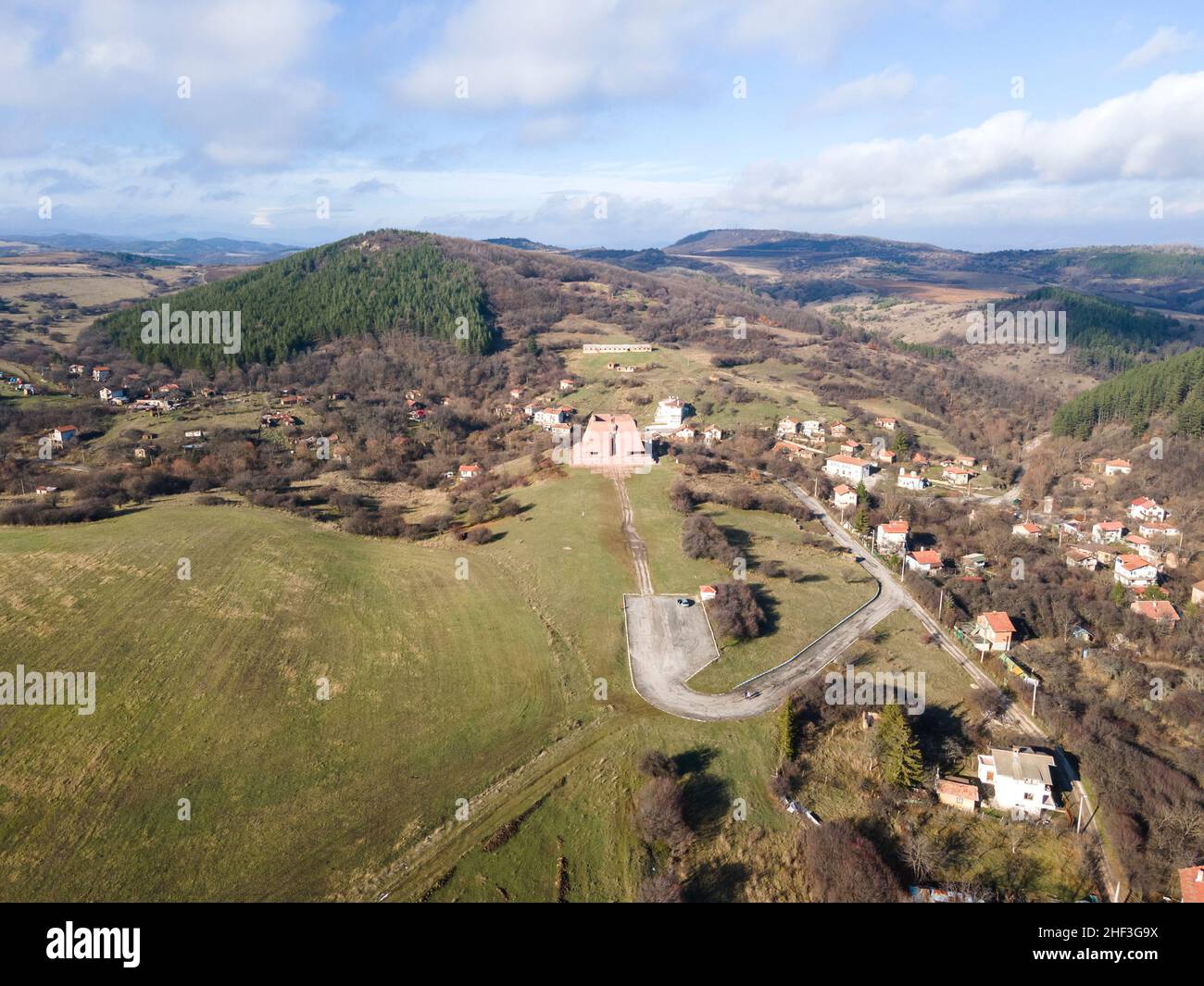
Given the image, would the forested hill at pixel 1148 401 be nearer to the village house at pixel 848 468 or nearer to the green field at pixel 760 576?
the village house at pixel 848 468

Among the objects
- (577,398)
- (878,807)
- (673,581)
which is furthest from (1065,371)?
(878,807)

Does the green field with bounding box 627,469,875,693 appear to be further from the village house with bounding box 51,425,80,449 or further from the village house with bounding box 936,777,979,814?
the village house with bounding box 51,425,80,449

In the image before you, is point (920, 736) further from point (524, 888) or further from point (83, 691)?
point (83, 691)

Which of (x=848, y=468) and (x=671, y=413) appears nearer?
(x=848, y=468)

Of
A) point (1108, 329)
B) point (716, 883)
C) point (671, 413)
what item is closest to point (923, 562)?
point (716, 883)

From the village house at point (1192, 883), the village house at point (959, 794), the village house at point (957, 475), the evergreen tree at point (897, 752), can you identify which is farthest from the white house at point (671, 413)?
the village house at point (1192, 883)

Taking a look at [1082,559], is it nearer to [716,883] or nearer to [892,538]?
[892,538]

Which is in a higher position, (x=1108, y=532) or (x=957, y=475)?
(x=957, y=475)
